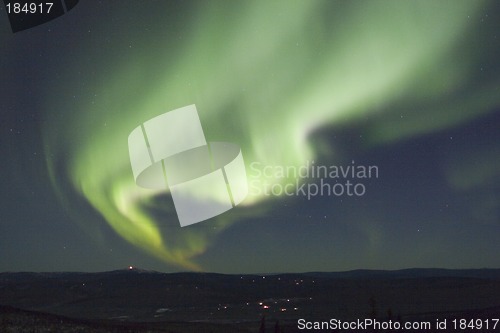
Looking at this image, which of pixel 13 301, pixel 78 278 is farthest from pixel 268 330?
pixel 13 301

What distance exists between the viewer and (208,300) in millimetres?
8945

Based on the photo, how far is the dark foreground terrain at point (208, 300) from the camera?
27.6 ft

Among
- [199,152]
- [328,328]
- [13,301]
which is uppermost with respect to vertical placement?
[199,152]

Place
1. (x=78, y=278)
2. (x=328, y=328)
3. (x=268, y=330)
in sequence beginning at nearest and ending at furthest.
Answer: (x=328, y=328) < (x=268, y=330) < (x=78, y=278)

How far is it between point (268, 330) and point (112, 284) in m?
2.59

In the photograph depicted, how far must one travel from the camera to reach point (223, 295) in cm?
900

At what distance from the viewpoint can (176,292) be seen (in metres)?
8.75

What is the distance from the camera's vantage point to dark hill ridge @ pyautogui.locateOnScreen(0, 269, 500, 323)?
853 cm

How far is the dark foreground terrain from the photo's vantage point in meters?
8.40

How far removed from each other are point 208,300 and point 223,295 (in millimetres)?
255

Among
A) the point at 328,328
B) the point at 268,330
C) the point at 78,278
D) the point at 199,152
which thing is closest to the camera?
the point at 328,328

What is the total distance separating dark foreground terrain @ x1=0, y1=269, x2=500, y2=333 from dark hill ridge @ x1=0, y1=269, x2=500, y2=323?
16 millimetres

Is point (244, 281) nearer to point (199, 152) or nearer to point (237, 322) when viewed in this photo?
point (237, 322)

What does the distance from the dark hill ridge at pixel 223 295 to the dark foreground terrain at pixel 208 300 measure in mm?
16
